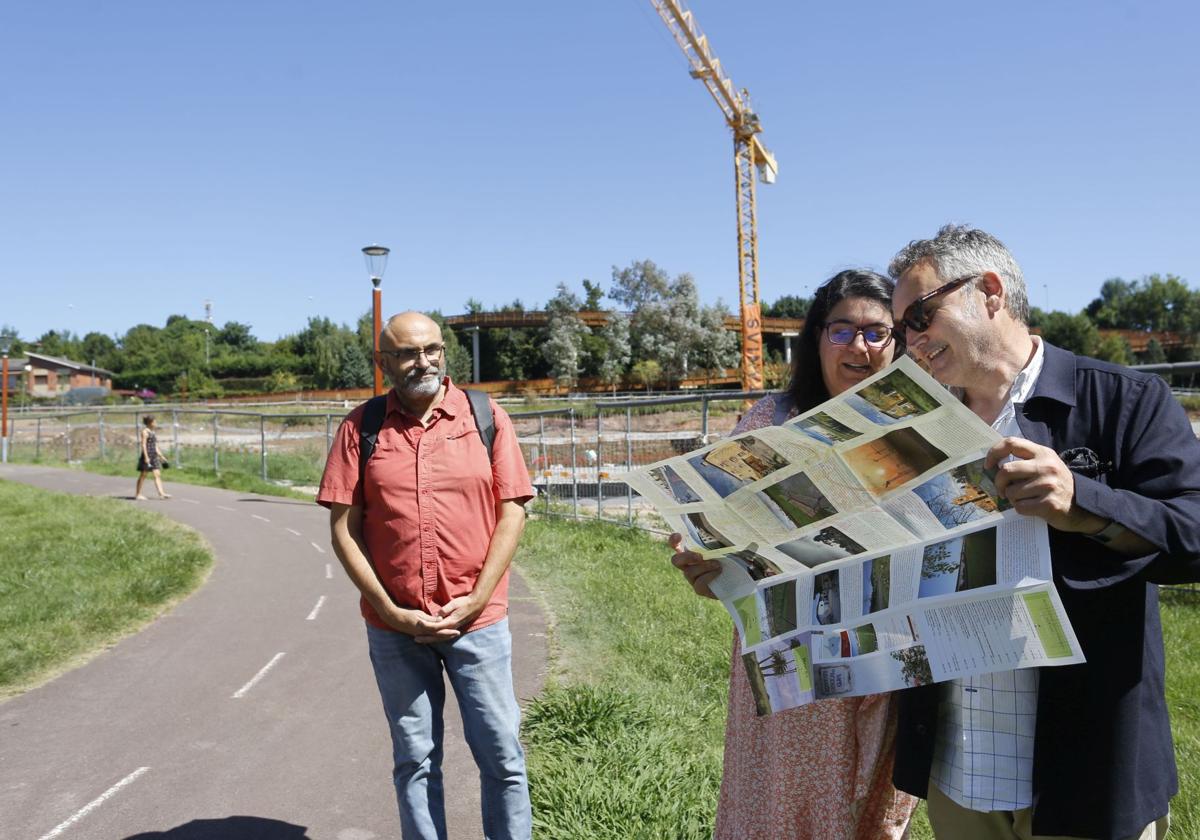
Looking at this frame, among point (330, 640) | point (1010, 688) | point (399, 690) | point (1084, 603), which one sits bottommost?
point (330, 640)

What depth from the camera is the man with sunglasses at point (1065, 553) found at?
5.35 ft

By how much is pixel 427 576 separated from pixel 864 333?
182 centimetres

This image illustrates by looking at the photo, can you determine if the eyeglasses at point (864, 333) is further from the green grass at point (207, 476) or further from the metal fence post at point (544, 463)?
the green grass at point (207, 476)

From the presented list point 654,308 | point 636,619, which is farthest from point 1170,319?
point 636,619

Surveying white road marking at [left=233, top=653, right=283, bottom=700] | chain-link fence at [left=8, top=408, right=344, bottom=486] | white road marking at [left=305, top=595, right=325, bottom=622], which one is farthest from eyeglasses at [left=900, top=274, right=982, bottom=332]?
chain-link fence at [left=8, top=408, right=344, bottom=486]

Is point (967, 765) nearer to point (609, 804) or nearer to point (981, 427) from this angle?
point (981, 427)

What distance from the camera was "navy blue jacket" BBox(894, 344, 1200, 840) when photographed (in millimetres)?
1724

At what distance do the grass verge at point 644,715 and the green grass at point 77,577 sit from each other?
3.85 m

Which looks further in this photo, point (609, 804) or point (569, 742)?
point (569, 742)

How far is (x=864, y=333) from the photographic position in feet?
8.60

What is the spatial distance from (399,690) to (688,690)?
2.39 m

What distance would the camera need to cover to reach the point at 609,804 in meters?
3.70

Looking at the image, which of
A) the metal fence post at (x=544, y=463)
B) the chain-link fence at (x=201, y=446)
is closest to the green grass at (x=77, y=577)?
the metal fence post at (x=544, y=463)

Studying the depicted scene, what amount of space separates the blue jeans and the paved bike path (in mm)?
731
